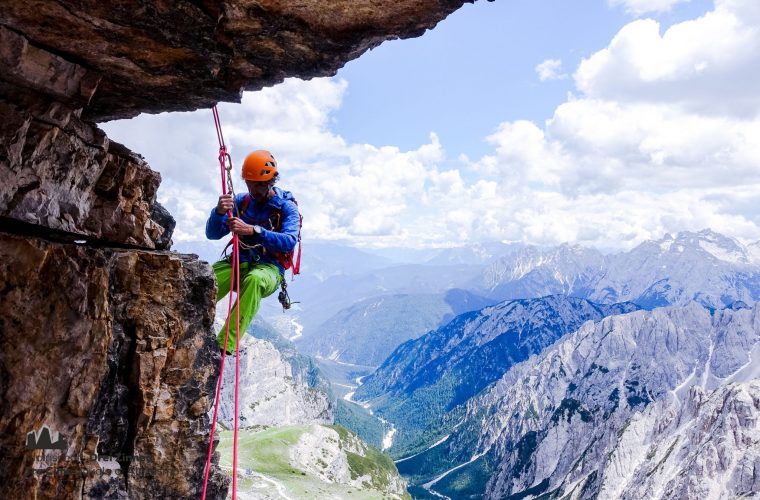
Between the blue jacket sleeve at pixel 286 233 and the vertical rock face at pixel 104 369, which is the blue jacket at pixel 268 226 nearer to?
the blue jacket sleeve at pixel 286 233

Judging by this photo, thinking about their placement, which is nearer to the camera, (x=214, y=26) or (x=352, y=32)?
(x=214, y=26)

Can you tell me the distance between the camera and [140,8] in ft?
27.4

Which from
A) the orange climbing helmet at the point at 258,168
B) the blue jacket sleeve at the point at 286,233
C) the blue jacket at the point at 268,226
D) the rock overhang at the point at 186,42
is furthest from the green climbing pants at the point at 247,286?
the rock overhang at the point at 186,42

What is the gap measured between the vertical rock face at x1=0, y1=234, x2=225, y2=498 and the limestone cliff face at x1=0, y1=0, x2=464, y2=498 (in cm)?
2

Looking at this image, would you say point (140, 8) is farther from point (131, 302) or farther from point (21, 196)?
point (131, 302)

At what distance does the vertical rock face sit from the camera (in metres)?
8.37

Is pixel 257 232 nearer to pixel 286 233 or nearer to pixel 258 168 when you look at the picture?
pixel 286 233

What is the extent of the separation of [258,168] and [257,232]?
5.72 ft

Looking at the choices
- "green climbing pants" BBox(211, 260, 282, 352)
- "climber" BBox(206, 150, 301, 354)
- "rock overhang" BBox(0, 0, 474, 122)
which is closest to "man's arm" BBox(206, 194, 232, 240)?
"climber" BBox(206, 150, 301, 354)

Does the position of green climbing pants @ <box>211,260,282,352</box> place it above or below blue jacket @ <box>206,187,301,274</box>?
below

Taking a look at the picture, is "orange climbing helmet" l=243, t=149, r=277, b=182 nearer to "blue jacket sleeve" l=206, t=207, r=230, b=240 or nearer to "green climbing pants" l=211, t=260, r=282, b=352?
"blue jacket sleeve" l=206, t=207, r=230, b=240

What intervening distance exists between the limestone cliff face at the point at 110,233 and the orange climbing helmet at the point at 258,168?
164 cm

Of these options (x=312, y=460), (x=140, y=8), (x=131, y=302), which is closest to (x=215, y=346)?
(x=131, y=302)

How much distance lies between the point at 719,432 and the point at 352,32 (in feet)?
756
